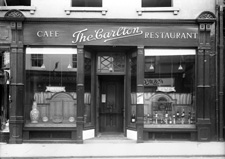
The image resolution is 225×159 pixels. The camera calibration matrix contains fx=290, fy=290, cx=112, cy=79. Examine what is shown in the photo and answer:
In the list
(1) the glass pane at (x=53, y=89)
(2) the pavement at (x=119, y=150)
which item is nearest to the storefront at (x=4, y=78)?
(2) the pavement at (x=119, y=150)

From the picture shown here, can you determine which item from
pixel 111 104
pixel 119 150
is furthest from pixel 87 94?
pixel 119 150

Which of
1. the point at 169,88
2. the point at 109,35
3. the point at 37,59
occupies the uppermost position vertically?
the point at 109,35

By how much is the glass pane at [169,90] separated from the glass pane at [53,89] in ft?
10.2

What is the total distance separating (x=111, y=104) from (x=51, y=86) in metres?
2.78

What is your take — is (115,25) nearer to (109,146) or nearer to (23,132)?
(109,146)

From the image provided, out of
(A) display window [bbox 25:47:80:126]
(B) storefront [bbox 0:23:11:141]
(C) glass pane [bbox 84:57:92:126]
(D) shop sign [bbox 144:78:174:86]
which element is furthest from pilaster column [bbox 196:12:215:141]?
(B) storefront [bbox 0:23:11:141]

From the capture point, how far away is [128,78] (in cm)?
1233

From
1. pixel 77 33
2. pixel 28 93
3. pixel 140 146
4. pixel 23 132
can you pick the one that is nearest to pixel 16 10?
pixel 77 33

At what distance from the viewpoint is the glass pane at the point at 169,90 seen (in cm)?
1193

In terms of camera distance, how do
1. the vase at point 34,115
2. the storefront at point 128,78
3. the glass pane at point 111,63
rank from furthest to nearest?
the glass pane at point 111,63
the vase at point 34,115
the storefront at point 128,78

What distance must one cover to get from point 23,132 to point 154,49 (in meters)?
6.17

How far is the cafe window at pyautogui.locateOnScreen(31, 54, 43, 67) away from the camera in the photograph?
11766mm

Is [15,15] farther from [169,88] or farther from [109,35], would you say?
[169,88]

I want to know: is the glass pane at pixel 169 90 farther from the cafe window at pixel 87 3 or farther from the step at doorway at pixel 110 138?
the cafe window at pixel 87 3
